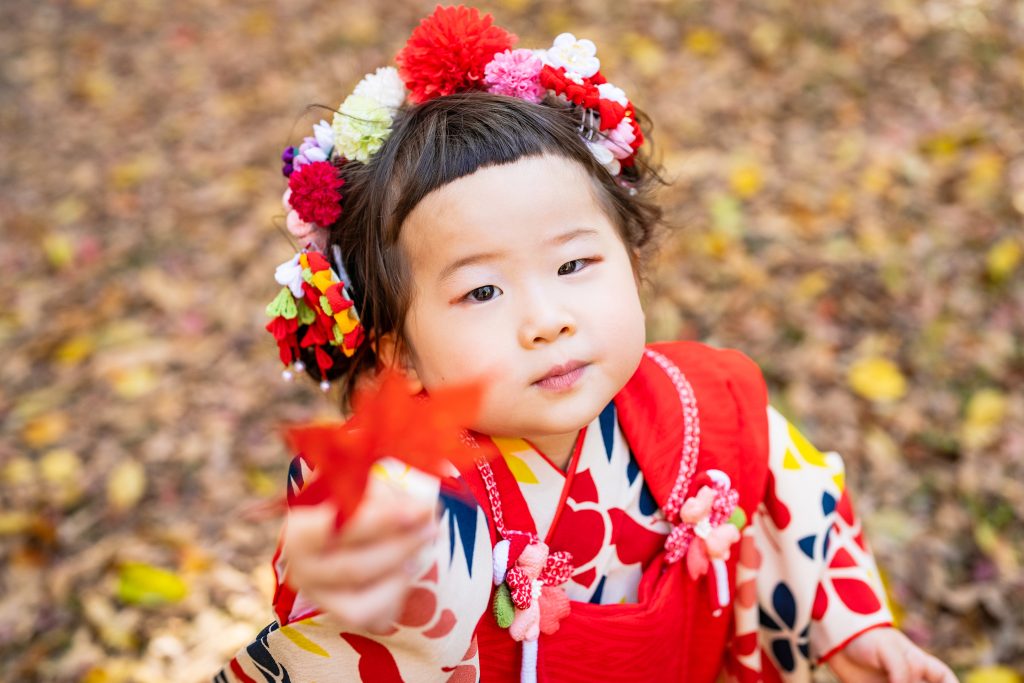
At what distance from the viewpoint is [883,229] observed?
11.0 feet

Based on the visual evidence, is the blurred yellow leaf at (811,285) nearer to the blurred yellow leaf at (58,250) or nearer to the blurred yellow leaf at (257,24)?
the blurred yellow leaf at (58,250)

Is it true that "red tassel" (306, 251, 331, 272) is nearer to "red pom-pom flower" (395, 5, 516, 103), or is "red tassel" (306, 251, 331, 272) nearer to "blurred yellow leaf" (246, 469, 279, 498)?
"red pom-pom flower" (395, 5, 516, 103)

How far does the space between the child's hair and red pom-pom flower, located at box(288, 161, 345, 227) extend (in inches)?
1.1

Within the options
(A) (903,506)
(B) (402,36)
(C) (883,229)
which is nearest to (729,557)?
(A) (903,506)

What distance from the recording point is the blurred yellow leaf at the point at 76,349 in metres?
3.24

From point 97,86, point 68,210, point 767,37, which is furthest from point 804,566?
point 97,86

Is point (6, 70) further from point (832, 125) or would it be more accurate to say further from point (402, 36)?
point (832, 125)

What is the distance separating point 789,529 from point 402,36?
3916 mm

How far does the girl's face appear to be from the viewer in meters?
1.27

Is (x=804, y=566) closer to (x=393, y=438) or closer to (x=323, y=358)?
(x=323, y=358)

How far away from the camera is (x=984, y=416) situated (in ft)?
8.81

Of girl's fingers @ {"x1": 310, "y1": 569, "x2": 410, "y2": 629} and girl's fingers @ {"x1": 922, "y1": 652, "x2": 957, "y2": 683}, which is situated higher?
girl's fingers @ {"x1": 310, "y1": 569, "x2": 410, "y2": 629}

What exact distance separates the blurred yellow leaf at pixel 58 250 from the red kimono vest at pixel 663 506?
9.34 feet

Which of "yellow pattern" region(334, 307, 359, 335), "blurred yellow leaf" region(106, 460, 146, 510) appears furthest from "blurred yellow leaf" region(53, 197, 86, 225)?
"yellow pattern" region(334, 307, 359, 335)
